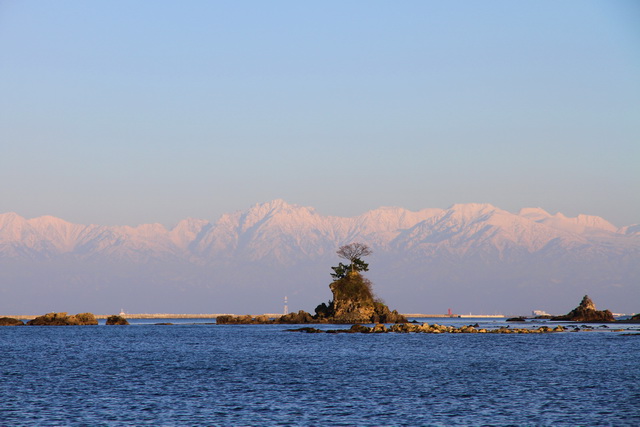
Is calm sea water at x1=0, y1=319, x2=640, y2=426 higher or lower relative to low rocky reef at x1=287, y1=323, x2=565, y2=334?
lower

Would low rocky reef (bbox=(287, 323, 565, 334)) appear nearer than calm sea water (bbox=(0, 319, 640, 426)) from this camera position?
No

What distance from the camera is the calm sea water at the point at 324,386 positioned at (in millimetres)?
46219

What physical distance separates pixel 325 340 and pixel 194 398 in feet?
261

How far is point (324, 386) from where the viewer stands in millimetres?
62656

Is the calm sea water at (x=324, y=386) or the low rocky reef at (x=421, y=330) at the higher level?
the low rocky reef at (x=421, y=330)

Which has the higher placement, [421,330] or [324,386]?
[421,330]

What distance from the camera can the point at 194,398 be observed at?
181 feet

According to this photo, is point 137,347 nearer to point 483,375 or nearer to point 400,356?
point 400,356

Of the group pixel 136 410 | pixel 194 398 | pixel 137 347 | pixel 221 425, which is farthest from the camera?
pixel 137 347

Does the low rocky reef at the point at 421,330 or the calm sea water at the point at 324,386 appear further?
the low rocky reef at the point at 421,330

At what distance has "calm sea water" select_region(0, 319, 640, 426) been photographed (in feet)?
152

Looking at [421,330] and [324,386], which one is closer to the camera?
[324,386]

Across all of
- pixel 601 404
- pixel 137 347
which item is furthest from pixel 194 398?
pixel 137 347

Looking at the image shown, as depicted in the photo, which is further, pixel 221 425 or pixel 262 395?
pixel 262 395
